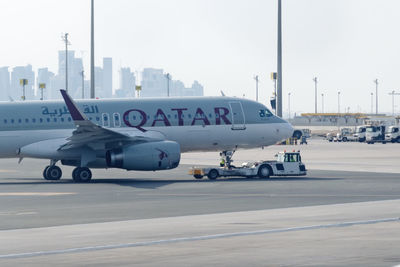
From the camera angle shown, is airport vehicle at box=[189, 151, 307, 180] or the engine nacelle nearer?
the engine nacelle

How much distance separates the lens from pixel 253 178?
52.6 metres

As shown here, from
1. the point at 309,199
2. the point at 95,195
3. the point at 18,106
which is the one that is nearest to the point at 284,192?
the point at 309,199

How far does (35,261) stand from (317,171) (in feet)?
136

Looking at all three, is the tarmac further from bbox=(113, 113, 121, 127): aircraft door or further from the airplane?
bbox=(113, 113, 121, 127): aircraft door

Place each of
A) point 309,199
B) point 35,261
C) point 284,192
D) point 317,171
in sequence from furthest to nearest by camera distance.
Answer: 1. point 317,171
2. point 284,192
3. point 309,199
4. point 35,261

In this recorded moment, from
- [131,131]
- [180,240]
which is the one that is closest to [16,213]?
[180,240]

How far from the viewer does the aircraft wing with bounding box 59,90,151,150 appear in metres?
48.0

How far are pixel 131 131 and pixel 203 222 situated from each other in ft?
79.9

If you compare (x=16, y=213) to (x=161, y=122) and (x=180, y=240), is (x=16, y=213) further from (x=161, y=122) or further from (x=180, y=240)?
(x=161, y=122)

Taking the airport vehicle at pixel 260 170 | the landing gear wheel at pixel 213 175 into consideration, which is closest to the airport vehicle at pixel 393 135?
the airport vehicle at pixel 260 170

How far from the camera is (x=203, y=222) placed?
28938 mm

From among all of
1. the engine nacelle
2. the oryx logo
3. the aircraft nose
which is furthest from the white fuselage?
the oryx logo

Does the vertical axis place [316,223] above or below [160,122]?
below

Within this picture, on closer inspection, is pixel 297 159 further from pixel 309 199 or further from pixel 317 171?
pixel 309 199
